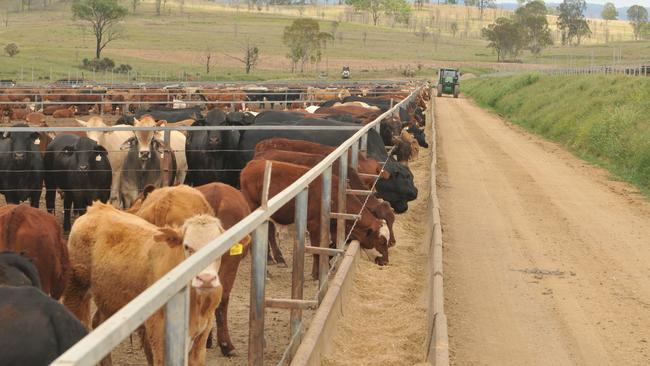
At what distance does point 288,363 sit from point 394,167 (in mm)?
7664

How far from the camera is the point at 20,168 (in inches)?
536

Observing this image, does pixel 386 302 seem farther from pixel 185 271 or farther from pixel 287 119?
pixel 287 119

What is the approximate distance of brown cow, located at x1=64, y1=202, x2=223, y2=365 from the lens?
18.7 feet

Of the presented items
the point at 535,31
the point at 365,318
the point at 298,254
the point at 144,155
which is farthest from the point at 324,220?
the point at 535,31

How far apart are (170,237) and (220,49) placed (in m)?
129

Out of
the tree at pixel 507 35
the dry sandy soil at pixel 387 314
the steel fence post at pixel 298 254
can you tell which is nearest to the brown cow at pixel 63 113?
the dry sandy soil at pixel 387 314

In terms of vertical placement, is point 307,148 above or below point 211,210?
above

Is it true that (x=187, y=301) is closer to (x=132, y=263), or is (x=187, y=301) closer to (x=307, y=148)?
(x=132, y=263)

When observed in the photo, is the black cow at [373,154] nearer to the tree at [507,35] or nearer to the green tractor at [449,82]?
the green tractor at [449,82]

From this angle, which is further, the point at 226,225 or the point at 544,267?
the point at 544,267

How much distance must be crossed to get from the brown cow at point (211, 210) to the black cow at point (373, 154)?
213 inches

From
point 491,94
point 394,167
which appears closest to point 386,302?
point 394,167

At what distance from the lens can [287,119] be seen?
18.2m

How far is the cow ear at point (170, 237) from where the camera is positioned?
5699 mm
